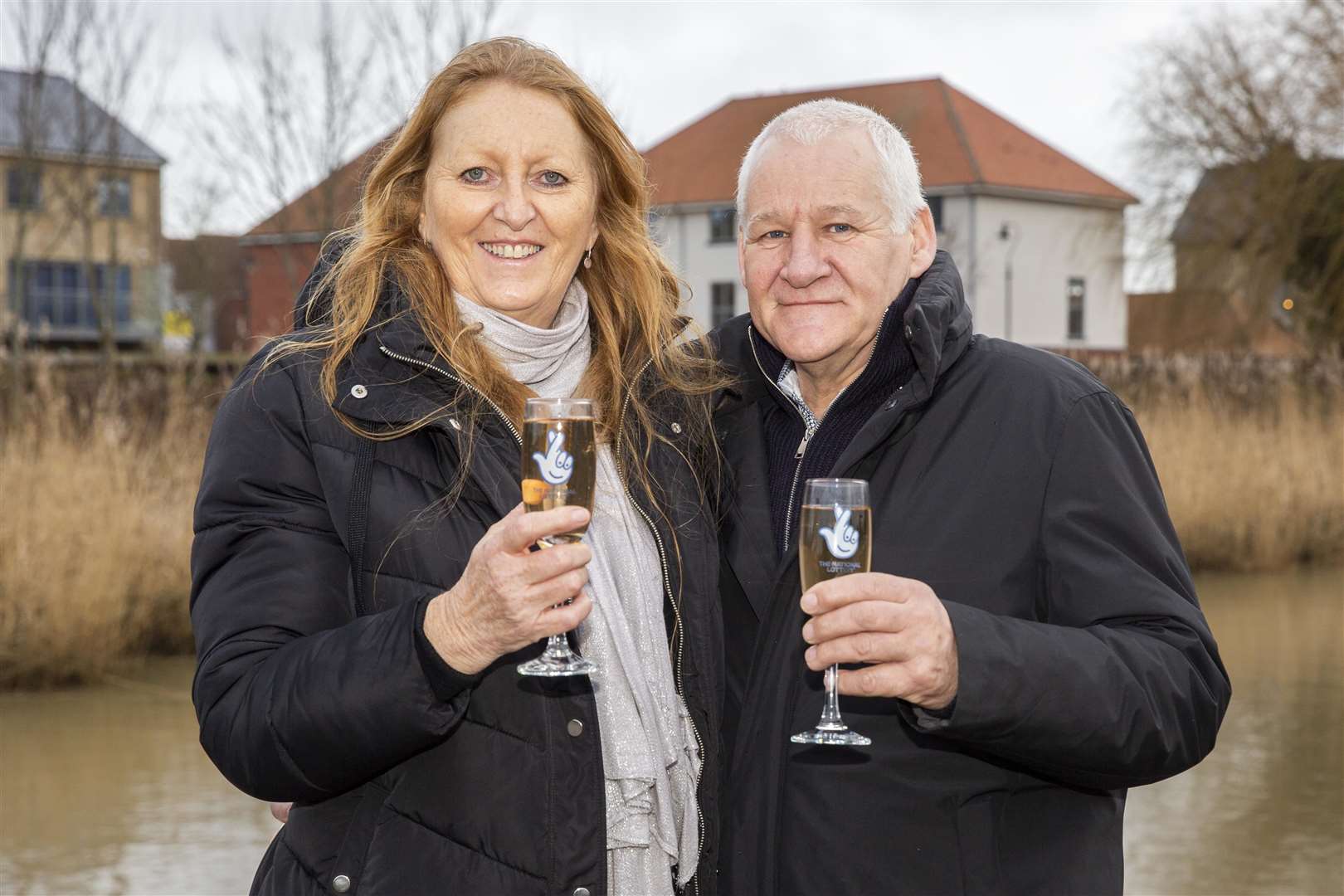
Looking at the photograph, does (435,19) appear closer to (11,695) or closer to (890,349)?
(11,695)

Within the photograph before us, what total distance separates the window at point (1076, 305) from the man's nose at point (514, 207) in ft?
150

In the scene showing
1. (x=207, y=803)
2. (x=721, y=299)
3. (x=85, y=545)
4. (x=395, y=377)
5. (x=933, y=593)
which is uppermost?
(x=721, y=299)

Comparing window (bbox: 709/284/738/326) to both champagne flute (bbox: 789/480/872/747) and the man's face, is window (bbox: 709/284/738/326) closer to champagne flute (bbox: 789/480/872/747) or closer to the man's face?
the man's face

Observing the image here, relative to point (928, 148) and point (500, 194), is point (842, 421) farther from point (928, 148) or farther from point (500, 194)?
point (928, 148)

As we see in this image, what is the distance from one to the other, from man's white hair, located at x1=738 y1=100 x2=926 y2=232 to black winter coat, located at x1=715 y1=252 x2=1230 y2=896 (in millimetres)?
310

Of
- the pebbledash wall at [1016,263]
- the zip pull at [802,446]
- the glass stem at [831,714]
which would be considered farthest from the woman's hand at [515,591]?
the pebbledash wall at [1016,263]

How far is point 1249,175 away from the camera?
2438 centimetres

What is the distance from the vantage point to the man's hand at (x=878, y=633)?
2.13 meters

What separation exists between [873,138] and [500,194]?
79 cm

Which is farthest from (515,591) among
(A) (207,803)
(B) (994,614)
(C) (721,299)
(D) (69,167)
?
(C) (721,299)

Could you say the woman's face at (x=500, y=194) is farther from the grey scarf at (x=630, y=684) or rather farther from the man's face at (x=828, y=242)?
the man's face at (x=828, y=242)

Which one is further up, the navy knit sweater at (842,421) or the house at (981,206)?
the house at (981,206)

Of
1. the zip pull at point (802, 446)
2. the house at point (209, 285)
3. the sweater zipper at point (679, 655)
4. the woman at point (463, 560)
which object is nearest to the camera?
the woman at point (463, 560)

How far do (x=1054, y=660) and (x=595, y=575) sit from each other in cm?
81
